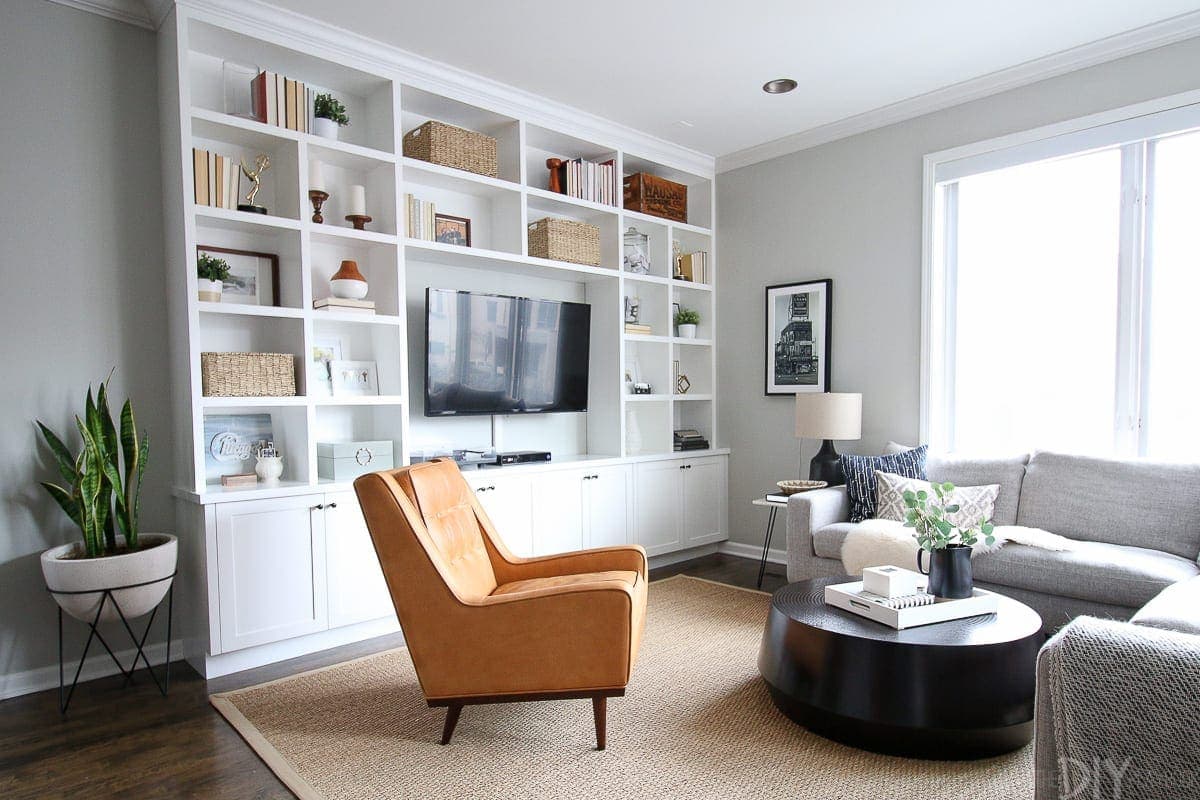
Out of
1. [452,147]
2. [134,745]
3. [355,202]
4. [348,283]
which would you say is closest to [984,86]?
[452,147]

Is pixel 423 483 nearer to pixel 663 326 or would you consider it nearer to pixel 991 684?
pixel 991 684

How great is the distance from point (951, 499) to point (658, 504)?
178 centimetres

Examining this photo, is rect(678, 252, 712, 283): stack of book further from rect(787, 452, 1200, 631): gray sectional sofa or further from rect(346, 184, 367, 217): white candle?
rect(346, 184, 367, 217): white candle

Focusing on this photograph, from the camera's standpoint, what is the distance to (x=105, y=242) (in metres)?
A: 2.95

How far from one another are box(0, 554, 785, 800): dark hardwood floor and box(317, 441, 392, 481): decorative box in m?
0.82

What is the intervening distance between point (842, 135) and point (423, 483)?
330cm

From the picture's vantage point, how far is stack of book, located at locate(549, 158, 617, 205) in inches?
164

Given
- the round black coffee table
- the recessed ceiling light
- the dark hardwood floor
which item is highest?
the recessed ceiling light

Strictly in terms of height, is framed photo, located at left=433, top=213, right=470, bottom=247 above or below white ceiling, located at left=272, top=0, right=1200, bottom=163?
below

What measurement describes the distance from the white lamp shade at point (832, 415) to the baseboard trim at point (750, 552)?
1.03 metres

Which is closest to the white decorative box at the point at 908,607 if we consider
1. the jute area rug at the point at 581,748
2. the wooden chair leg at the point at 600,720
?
the jute area rug at the point at 581,748

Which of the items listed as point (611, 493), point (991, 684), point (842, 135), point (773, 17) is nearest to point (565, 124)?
point (773, 17)

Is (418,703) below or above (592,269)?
below

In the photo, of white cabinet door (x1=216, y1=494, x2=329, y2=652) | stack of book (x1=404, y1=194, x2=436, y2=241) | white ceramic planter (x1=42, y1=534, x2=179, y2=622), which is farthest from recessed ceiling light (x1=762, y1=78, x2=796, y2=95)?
white ceramic planter (x1=42, y1=534, x2=179, y2=622)
